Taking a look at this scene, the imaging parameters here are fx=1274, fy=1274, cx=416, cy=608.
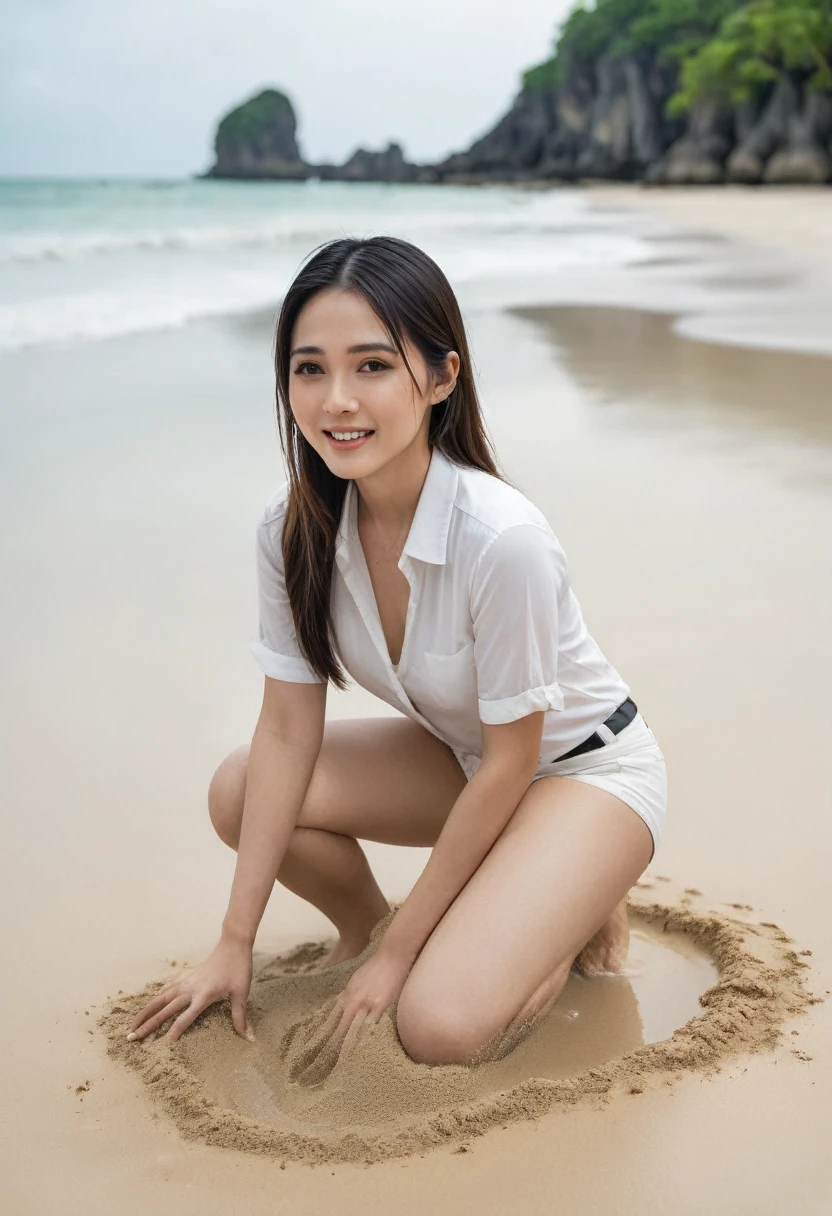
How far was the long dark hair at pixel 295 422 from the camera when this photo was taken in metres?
2.16

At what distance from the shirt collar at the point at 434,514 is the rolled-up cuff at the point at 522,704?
27cm

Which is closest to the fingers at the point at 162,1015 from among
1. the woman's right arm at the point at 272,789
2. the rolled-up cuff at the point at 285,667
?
the woman's right arm at the point at 272,789

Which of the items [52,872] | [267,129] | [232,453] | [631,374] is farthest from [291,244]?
[267,129]

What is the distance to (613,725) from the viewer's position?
2379mm

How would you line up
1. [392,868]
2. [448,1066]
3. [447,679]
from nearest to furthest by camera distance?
[448,1066], [447,679], [392,868]

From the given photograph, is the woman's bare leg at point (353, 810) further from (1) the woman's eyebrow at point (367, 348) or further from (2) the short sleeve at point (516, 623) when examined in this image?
(1) the woman's eyebrow at point (367, 348)

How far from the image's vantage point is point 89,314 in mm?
11000

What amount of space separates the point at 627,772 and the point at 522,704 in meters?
0.34

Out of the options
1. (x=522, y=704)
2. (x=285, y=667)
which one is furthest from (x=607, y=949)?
(x=285, y=667)

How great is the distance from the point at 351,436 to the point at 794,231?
2118 cm

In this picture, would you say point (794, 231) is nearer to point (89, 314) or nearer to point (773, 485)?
point (89, 314)

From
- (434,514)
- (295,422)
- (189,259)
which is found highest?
(295,422)

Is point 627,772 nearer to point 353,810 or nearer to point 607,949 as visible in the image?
point 607,949

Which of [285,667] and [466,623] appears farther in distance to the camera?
[285,667]
